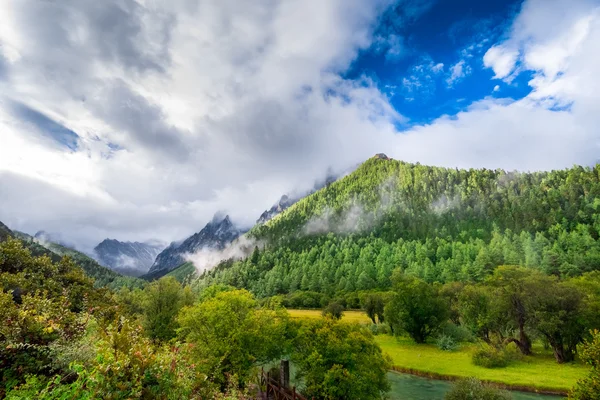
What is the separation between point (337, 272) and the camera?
632 ft

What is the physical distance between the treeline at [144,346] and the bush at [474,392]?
7192mm

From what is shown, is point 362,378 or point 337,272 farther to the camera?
point 337,272

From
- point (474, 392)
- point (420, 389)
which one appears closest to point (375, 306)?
point (420, 389)

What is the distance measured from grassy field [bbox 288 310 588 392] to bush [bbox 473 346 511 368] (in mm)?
1154

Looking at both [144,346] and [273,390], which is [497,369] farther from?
[144,346]

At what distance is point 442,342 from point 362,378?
151ft

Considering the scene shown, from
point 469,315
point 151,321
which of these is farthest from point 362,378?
point 469,315

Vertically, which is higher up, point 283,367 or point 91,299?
point 91,299

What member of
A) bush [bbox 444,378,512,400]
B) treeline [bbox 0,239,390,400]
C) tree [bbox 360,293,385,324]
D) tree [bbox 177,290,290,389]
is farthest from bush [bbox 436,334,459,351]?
tree [bbox 177,290,290,389]

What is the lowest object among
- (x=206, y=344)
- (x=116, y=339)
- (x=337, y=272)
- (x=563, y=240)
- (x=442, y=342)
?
(x=442, y=342)

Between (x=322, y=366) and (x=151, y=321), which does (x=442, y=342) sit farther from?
(x=151, y=321)

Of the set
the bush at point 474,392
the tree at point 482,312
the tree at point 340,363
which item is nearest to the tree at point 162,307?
the tree at point 340,363

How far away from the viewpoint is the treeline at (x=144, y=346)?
8.25 meters

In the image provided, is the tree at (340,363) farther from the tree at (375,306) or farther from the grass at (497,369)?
the tree at (375,306)
